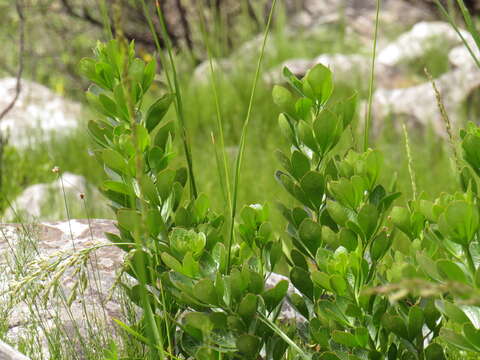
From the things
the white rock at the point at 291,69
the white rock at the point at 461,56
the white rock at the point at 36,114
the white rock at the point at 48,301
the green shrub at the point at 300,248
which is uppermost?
the green shrub at the point at 300,248

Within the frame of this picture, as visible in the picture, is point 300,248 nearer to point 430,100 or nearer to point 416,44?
point 430,100

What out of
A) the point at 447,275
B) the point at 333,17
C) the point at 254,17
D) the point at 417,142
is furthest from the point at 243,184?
the point at 333,17

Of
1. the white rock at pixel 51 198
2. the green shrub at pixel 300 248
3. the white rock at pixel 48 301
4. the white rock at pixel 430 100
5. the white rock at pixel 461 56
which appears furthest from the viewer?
the white rock at pixel 461 56

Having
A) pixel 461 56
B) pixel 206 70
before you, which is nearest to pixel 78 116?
pixel 206 70

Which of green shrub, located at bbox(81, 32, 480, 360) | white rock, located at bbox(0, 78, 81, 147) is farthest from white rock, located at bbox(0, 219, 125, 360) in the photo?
white rock, located at bbox(0, 78, 81, 147)

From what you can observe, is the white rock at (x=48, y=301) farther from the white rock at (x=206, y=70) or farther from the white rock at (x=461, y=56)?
the white rock at (x=206, y=70)

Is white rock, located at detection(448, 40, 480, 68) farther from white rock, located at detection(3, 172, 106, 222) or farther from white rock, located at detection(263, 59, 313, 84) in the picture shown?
white rock, located at detection(3, 172, 106, 222)

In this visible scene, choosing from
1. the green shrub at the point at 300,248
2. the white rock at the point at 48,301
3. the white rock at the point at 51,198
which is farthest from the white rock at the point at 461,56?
the green shrub at the point at 300,248

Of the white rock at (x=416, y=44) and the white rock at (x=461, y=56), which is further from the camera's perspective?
the white rock at (x=416, y=44)

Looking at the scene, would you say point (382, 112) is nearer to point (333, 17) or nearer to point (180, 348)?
point (180, 348)
